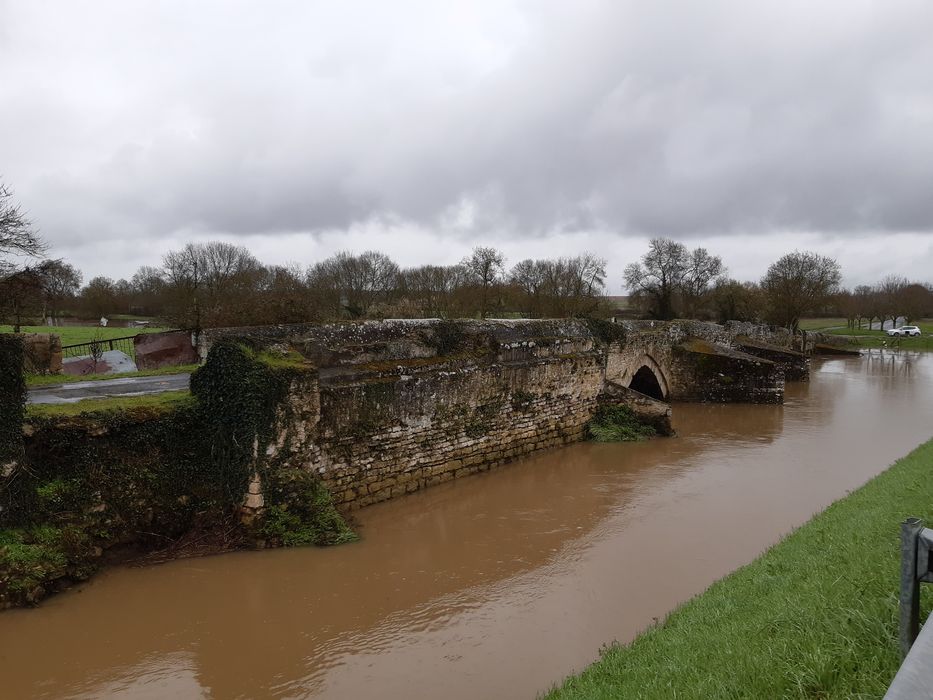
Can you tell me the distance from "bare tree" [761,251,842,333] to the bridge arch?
23.7 metres

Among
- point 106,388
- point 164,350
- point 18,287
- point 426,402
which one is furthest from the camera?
point 164,350

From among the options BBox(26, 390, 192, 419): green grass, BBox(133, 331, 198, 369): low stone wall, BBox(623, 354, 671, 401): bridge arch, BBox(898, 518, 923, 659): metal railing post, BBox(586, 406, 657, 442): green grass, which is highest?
BBox(133, 331, 198, 369): low stone wall

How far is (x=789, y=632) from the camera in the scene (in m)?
3.33

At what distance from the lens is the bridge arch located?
17797 millimetres

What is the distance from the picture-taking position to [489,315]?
30156mm

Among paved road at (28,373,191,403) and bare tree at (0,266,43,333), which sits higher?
bare tree at (0,266,43,333)

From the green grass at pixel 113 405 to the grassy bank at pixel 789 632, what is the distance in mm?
5300

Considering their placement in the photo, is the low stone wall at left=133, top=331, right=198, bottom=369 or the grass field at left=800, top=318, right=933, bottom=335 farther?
the grass field at left=800, top=318, right=933, bottom=335

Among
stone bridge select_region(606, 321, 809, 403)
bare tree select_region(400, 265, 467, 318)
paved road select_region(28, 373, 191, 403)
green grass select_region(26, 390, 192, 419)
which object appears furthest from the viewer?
bare tree select_region(400, 265, 467, 318)

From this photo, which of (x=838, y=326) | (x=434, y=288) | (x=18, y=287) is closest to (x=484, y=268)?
(x=434, y=288)

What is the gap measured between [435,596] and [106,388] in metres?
5.90

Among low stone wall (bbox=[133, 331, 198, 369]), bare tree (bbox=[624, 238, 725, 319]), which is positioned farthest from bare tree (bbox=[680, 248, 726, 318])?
low stone wall (bbox=[133, 331, 198, 369])

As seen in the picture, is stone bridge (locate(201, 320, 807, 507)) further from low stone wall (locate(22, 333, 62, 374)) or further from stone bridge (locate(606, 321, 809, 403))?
low stone wall (locate(22, 333, 62, 374))

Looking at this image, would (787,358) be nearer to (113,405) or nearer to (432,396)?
(432,396)
